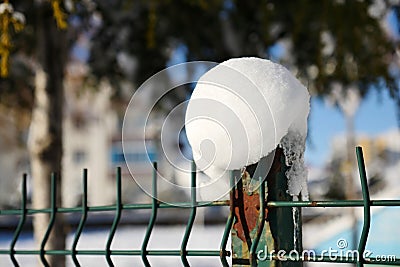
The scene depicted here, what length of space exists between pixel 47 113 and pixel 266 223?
3.56 m

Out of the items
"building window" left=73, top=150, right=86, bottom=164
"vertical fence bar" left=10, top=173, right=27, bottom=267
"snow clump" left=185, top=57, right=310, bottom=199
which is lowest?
"vertical fence bar" left=10, top=173, right=27, bottom=267

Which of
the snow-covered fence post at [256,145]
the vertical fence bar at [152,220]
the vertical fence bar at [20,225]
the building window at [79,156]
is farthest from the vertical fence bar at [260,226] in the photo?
the building window at [79,156]

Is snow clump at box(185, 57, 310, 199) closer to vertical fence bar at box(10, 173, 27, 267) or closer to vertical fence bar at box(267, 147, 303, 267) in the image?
→ vertical fence bar at box(267, 147, 303, 267)

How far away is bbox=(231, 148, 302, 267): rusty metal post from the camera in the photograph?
4.84 feet

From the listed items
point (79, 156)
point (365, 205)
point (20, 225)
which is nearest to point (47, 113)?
point (20, 225)

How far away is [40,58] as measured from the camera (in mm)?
4930

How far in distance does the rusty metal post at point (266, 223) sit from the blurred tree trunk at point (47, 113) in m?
2.98

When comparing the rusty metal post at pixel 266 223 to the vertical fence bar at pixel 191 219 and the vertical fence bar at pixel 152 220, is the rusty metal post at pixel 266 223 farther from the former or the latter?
the vertical fence bar at pixel 152 220

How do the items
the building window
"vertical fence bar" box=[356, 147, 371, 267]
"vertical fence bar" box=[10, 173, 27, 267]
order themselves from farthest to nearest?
the building window, "vertical fence bar" box=[10, 173, 27, 267], "vertical fence bar" box=[356, 147, 371, 267]

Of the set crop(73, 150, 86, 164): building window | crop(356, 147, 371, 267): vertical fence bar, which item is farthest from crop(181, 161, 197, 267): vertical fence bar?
crop(73, 150, 86, 164): building window

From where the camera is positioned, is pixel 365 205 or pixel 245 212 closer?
pixel 365 205

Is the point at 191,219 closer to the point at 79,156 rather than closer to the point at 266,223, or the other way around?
the point at 266,223

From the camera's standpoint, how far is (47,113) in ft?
15.6

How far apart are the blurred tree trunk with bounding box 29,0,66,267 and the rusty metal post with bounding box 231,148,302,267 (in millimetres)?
2980
